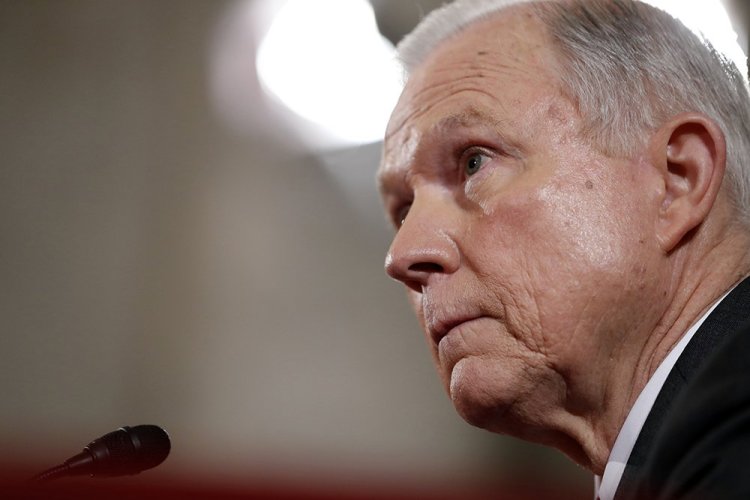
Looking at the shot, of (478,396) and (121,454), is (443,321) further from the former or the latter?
(121,454)

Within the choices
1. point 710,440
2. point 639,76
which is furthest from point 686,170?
point 710,440

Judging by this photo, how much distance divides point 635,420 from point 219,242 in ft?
9.72

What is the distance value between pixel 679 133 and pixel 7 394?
3022 millimetres

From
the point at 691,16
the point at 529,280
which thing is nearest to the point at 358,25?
the point at 691,16

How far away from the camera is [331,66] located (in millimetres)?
3977

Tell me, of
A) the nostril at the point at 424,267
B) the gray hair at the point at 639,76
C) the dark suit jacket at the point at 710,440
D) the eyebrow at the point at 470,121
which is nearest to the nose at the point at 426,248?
the nostril at the point at 424,267

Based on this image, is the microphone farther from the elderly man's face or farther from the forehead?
the forehead

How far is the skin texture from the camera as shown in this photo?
51.8 inches

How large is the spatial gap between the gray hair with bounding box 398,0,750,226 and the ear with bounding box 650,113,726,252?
0.03m

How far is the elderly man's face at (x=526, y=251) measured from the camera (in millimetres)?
1314

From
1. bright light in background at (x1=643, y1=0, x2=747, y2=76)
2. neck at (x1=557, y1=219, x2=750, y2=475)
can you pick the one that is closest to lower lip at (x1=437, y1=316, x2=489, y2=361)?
neck at (x1=557, y1=219, x2=750, y2=475)

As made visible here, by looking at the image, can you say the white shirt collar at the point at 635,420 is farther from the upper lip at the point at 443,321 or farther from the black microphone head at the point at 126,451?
the black microphone head at the point at 126,451

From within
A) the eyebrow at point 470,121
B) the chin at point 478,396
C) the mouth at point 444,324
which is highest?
the eyebrow at point 470,121

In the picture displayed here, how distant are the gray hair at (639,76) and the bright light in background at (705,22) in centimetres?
3
